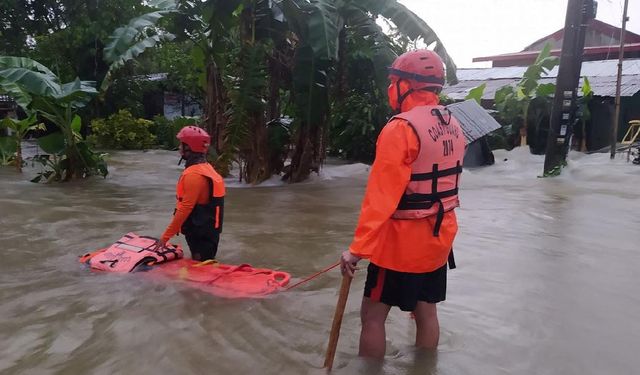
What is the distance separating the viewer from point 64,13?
1934 cm

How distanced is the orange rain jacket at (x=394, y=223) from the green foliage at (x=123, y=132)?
17645mm

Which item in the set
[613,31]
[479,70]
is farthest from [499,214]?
[613,31]

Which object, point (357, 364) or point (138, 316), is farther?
point (138, 316)

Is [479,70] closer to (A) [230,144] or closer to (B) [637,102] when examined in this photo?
(B) [637,102]

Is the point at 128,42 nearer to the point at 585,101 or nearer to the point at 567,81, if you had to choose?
the point at 567,81

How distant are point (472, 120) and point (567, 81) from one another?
2007mm

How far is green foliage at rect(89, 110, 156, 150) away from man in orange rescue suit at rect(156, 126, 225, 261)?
1552cm

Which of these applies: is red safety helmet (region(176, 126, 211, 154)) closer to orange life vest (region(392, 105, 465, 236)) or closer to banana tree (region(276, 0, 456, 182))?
orange life vest (region(392, 105, 465, 236))

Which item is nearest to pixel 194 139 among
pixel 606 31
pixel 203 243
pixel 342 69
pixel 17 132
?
pixel 203 243

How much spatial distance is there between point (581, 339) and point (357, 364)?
1.47m

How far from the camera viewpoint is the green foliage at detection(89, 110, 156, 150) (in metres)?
19.3

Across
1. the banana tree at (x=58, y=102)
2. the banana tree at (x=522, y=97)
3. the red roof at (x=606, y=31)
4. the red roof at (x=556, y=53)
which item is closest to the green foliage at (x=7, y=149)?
the banana tree at (x=58, y=102)

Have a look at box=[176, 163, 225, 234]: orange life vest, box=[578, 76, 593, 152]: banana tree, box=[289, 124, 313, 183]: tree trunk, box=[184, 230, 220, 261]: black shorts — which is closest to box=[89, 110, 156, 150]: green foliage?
box=[289, 124, 313, 183]: tree trunk

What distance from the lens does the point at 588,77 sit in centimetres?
1705
